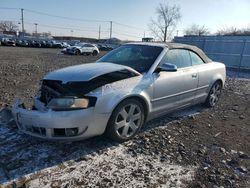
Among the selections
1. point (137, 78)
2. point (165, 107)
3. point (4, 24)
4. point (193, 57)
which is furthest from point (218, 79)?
point (4, 24)

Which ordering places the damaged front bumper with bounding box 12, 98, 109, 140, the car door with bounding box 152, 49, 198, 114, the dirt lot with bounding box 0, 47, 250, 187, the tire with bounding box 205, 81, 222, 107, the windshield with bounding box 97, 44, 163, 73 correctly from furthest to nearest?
the tire with bounding box 205, 81, 222, 107, the windshield with bounding box 97, 44, 163, 73, the car door with bounding box 152, 49, 198, 114, the damaged front bumper with bounding box 12, 98, 109, 140, the dirt lot with bounding box 0, 47, 250, 187

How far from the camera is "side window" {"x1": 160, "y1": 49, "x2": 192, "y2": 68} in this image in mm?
4628

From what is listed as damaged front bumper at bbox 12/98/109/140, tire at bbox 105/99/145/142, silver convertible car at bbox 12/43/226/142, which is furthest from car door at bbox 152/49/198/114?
damaged front bumper at bbox 12/98/109/140

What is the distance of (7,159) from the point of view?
Result: 3.35m

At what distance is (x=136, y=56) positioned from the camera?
4789 millimetres

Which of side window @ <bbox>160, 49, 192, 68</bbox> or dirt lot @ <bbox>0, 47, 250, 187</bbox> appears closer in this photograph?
dirt lot @ <bbox>0, 47, 250, 187</bbox>

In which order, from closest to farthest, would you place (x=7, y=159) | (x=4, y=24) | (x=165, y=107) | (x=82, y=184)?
1. (x=82, y=184)
2. (x=7, y=159)
3. (x=165, y=107)
4. (x=4, y=24)

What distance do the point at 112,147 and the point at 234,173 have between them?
1714 mm

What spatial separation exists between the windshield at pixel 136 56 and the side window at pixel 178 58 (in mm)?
177

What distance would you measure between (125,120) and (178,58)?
Result: 71.3 inches

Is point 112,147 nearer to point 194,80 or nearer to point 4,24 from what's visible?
point 194,80

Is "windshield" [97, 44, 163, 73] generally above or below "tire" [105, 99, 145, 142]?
above

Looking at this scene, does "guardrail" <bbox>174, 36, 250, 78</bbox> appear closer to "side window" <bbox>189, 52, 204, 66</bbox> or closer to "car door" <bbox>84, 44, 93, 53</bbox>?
"side window" <bbox>189, 52, 204, 66</bbox>

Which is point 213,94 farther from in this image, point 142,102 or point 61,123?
point 61,123
